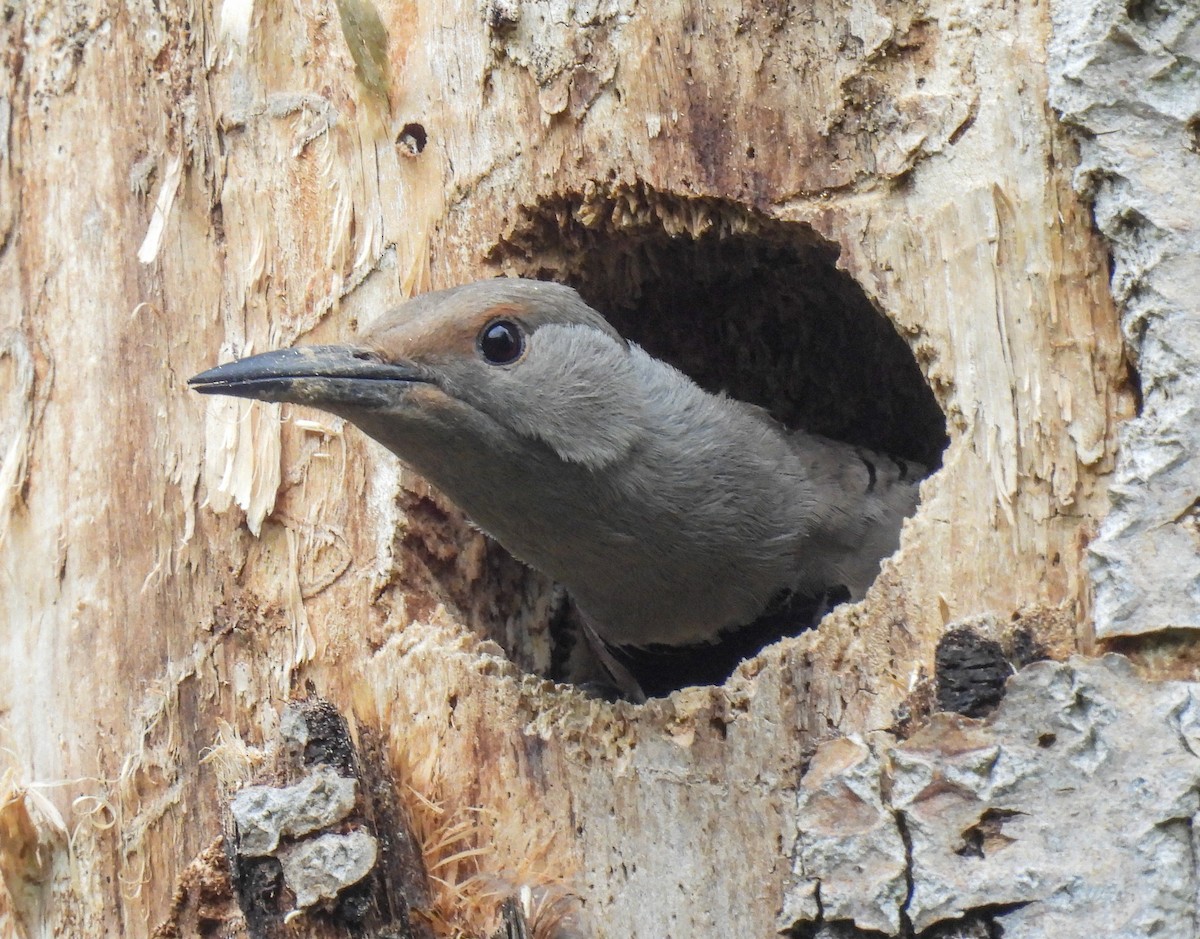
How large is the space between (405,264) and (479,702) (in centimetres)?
127

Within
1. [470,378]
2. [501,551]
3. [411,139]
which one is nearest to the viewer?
[470,378]

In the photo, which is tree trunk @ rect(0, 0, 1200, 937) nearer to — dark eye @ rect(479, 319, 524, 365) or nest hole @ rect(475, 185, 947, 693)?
nest hole @ rect(475, 185, 947, 693)

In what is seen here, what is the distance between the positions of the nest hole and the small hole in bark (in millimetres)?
366

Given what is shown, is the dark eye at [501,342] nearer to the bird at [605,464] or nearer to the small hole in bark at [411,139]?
the bird at [605,464]

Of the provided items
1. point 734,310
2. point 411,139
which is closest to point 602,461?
point 411,139

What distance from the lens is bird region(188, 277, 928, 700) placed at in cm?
352

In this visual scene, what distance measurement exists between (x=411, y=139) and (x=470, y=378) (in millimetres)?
805

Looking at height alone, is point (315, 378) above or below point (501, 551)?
above

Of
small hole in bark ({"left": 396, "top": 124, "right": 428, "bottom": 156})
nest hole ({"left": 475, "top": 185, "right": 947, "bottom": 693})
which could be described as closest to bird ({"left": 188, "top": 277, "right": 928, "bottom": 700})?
nest hole ({"left": 475, "top": 185, "right": 947, "bottom": 693})

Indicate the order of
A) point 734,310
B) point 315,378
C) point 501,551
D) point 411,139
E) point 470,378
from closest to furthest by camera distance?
point 315,378
point 470,378
point 411,139
point 501,551
point 734,310

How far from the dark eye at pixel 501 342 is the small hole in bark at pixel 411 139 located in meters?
0.63

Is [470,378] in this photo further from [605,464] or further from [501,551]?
[501,551]

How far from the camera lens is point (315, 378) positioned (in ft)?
10.9

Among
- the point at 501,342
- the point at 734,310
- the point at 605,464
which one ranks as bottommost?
the point at 605,464
